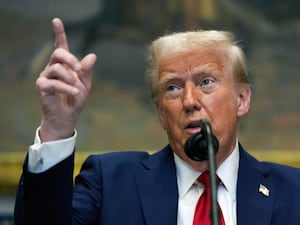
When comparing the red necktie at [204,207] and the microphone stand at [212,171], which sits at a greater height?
the microphone stand at [212,171]

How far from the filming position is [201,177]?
272cm

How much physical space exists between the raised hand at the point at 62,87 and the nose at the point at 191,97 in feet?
1.69

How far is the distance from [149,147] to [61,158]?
2.88 m

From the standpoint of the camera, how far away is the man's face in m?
2.67

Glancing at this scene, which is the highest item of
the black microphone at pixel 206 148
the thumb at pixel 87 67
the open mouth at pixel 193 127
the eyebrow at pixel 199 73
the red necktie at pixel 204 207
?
the thumb at pixel 87 67

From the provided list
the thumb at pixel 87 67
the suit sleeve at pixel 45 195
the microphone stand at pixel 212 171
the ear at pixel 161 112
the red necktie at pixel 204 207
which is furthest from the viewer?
the ear at pixel 161 112

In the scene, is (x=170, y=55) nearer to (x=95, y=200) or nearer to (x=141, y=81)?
(x=95, y=200)

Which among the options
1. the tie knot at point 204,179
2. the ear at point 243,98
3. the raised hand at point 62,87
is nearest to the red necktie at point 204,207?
the tie knot at point 204,179

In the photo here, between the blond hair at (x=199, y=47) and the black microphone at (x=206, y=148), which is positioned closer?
the black microphone at (x=206, y=148)

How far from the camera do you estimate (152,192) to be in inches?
107

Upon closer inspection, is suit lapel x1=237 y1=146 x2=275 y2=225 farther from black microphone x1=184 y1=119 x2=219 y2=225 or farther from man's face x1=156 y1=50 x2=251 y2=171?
black microphone x1=184 y1=119 x2=219 y2=225

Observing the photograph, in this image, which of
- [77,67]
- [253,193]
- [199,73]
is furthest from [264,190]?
[77,67]

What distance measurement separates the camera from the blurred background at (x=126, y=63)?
16.8 ft

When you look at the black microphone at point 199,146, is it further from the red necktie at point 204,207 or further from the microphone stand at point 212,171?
the red necktie at point 204,207
